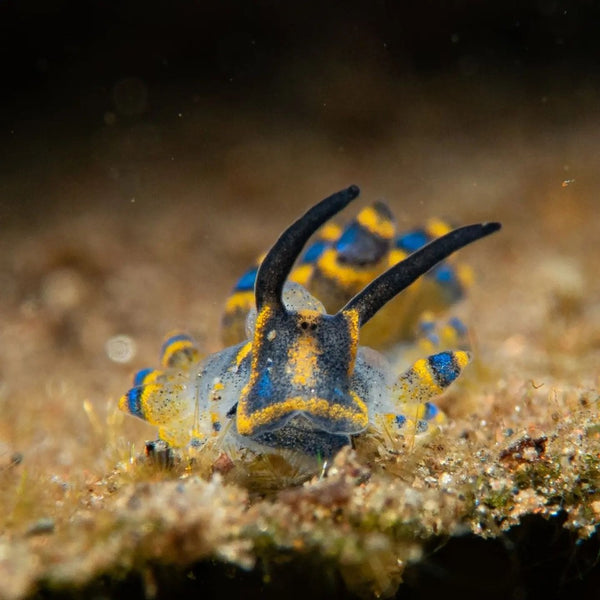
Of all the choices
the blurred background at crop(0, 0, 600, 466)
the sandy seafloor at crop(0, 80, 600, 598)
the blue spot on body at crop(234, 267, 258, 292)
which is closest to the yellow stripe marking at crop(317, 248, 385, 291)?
the blue spot on body at crop(234, 267, 258, 292)

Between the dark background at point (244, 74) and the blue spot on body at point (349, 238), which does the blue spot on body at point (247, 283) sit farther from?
the dark background at point (244, 74)

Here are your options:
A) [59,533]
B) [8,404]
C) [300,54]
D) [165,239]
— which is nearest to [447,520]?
[59,533]

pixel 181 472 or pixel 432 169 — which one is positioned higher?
pixel 432 169

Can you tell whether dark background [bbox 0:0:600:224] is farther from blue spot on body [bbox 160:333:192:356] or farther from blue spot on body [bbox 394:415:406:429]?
blue spot on body [bbox 394:415:406:429]

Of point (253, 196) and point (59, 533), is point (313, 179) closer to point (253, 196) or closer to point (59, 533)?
point (253, 196)

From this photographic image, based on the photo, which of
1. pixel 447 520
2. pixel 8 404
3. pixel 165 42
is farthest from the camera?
pixel 165 42

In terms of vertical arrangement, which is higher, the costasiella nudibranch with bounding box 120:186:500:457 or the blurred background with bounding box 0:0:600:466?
the blurred background with bounding box 0:0:600:466

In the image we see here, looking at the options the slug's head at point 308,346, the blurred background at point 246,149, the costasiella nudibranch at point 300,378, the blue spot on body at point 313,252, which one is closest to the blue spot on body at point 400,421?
the costasiella nudibranch at point 300,378
